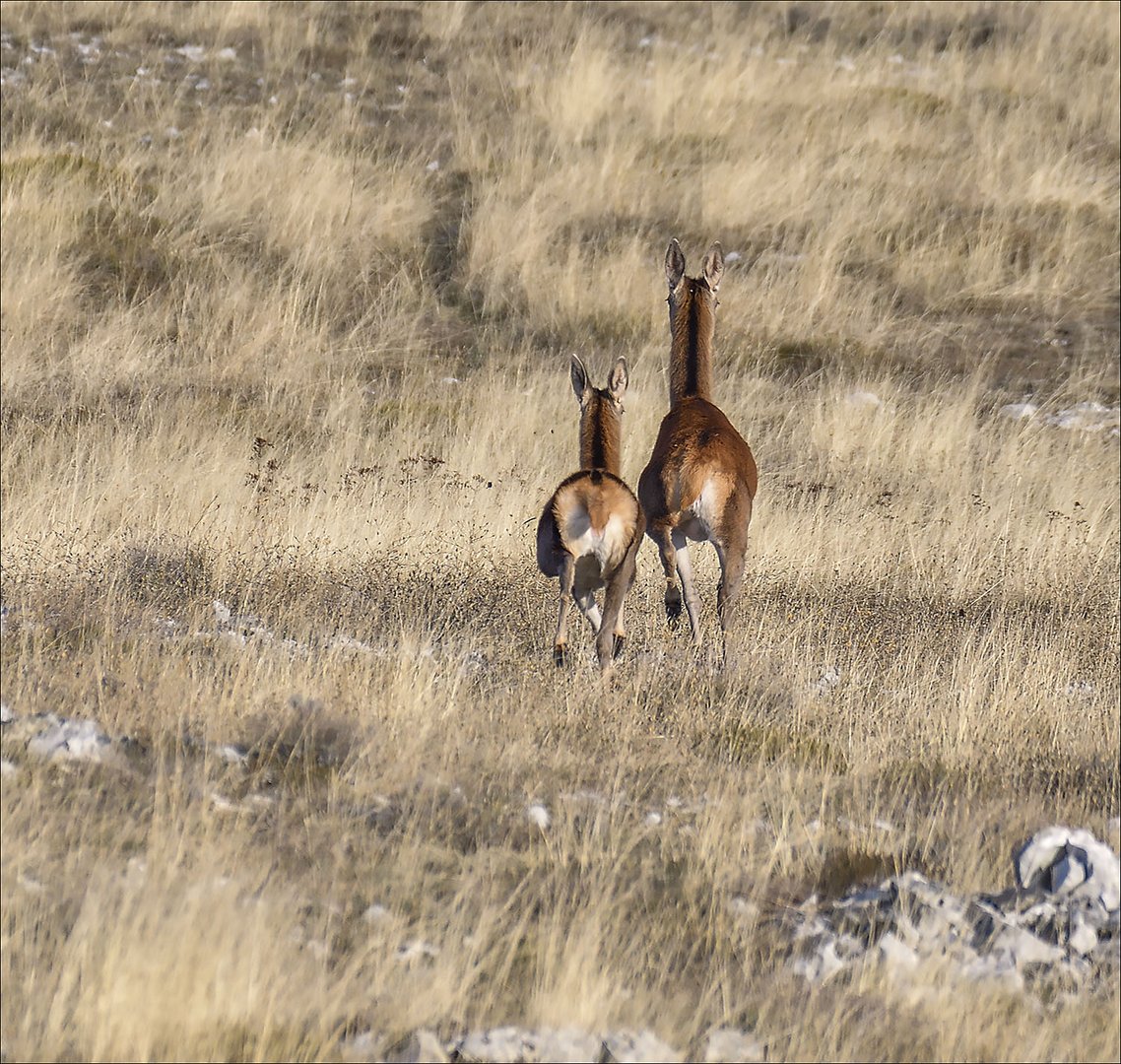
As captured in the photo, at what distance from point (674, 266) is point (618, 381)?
1393 mm

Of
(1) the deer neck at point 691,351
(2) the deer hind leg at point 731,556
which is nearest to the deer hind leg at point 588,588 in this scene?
(2) the deer hind leg at point 731,556

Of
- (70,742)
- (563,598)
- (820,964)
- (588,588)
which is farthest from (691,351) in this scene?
(820,964)

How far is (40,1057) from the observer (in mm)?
3471

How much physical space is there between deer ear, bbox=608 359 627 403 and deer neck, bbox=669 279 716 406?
80 cm

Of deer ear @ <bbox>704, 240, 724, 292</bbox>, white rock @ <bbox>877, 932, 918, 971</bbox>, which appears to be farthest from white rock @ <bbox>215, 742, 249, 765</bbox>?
deer ear @ <bbox>704, 240, 724, 292</bbox>

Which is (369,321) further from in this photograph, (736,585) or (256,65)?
(736,585)

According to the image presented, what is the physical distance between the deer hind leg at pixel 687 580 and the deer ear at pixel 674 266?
1486mm

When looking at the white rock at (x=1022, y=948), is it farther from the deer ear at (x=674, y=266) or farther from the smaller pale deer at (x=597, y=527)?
the deer ear at (x=674, y=266)

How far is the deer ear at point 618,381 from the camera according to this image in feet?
24.2

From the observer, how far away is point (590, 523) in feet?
22.2

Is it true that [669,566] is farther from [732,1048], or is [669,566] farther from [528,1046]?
[528,1046]

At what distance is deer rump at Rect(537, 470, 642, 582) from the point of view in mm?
6746

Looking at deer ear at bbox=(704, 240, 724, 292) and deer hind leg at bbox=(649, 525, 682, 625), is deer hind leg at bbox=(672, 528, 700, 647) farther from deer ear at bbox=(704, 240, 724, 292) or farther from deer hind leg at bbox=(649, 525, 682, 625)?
deer ear at bbox=(704, 240, 724, 292)

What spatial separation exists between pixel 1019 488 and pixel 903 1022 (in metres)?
8.58
